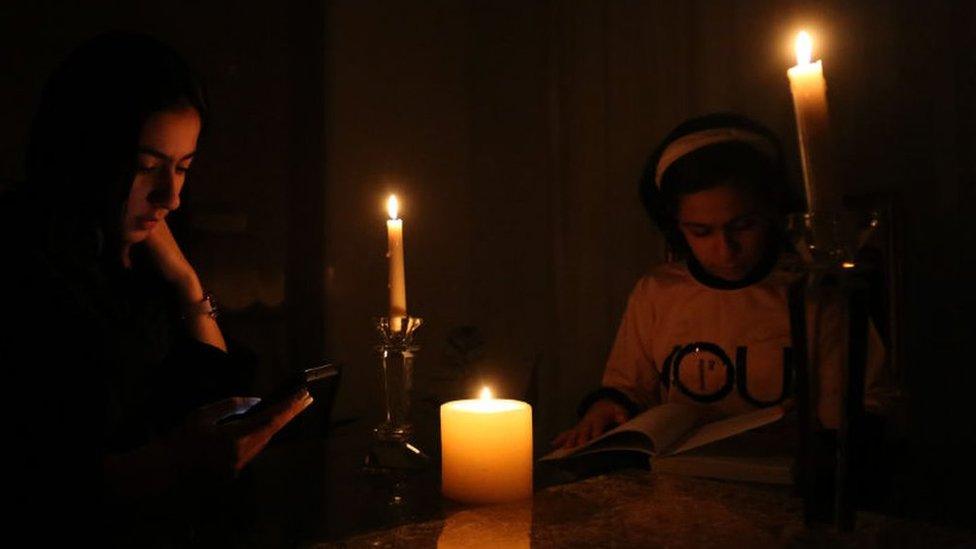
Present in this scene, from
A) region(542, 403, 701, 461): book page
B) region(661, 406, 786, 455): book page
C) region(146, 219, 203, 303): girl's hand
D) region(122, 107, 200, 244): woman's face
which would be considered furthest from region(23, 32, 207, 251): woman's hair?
region(661, 406, 786, 455): book page

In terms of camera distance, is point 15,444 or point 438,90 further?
point 438,90

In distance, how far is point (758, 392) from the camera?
1131mm

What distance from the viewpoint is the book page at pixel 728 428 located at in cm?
80

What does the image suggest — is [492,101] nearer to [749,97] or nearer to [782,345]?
[749,97]

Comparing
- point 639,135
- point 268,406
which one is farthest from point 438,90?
point 268,406

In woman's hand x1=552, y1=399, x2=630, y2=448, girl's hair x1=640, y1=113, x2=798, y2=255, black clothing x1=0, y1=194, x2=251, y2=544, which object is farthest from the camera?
girl's hair x1=640, y1=113, x2=798, y2=255

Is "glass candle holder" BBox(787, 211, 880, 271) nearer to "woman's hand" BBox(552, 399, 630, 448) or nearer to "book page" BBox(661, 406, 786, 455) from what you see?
"book page" BBox(661, 406, 786, 455)

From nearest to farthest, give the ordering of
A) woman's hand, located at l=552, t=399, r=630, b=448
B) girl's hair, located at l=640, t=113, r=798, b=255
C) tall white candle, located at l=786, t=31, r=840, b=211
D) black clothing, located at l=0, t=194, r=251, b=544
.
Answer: tall white candle, located at l=786, t=31, r=840, b=211, black clothing, located at l=0, t=194, r=251, b=544, woman's hand, located at l=552, t=399, r=630, b=448, girl's hair, located at l=640, t=113, r=798, b=255

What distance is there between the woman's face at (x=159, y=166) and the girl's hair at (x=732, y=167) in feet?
2.14

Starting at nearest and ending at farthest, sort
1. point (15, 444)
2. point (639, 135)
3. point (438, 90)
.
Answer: point (15, 444)
point (639, 135)
point (438, 90)

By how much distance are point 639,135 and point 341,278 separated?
2.08ft

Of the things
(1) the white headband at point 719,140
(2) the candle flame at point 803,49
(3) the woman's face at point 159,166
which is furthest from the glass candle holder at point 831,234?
(3) the woman's face at point 159,166

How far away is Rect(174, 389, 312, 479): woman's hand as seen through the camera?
2.58 ft

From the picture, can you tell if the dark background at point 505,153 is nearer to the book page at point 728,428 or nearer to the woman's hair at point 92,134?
the woman's hair at point 92,134
